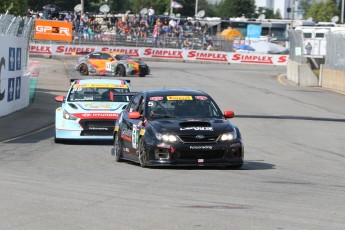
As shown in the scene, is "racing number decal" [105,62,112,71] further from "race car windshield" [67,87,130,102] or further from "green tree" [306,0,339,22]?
"green tree" [306,0,339,22]

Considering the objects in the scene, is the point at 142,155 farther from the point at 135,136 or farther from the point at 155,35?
the point at 155,35

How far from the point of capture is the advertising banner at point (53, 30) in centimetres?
6450

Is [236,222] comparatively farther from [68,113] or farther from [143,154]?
[68,113]

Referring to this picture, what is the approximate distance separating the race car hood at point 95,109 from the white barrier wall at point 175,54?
152ft

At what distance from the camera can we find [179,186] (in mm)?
11969

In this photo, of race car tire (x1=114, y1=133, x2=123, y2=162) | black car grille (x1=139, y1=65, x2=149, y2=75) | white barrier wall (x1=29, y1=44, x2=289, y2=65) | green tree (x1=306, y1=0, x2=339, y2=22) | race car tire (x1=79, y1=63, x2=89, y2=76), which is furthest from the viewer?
green tree (x1=306, y1=0, x2=339, y2=22)

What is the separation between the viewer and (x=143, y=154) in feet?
47.4

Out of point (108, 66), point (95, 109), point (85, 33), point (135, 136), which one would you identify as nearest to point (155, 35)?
point (85, 33)

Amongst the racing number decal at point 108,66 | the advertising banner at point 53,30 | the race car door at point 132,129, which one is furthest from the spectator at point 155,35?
the race car door at point 132,129

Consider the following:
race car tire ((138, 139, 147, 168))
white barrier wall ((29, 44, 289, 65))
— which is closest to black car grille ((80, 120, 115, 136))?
race car tire ((138, 139, 147, 168))

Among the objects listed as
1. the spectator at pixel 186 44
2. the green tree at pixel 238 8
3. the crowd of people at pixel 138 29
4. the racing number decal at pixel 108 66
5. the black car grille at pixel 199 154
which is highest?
the green tree at pixel 238 8

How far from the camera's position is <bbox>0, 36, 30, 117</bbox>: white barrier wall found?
25750mm

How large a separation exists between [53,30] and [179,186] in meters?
54.5

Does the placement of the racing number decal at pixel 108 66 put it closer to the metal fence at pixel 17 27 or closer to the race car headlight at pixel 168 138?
the metal fence at pixel 17 27
